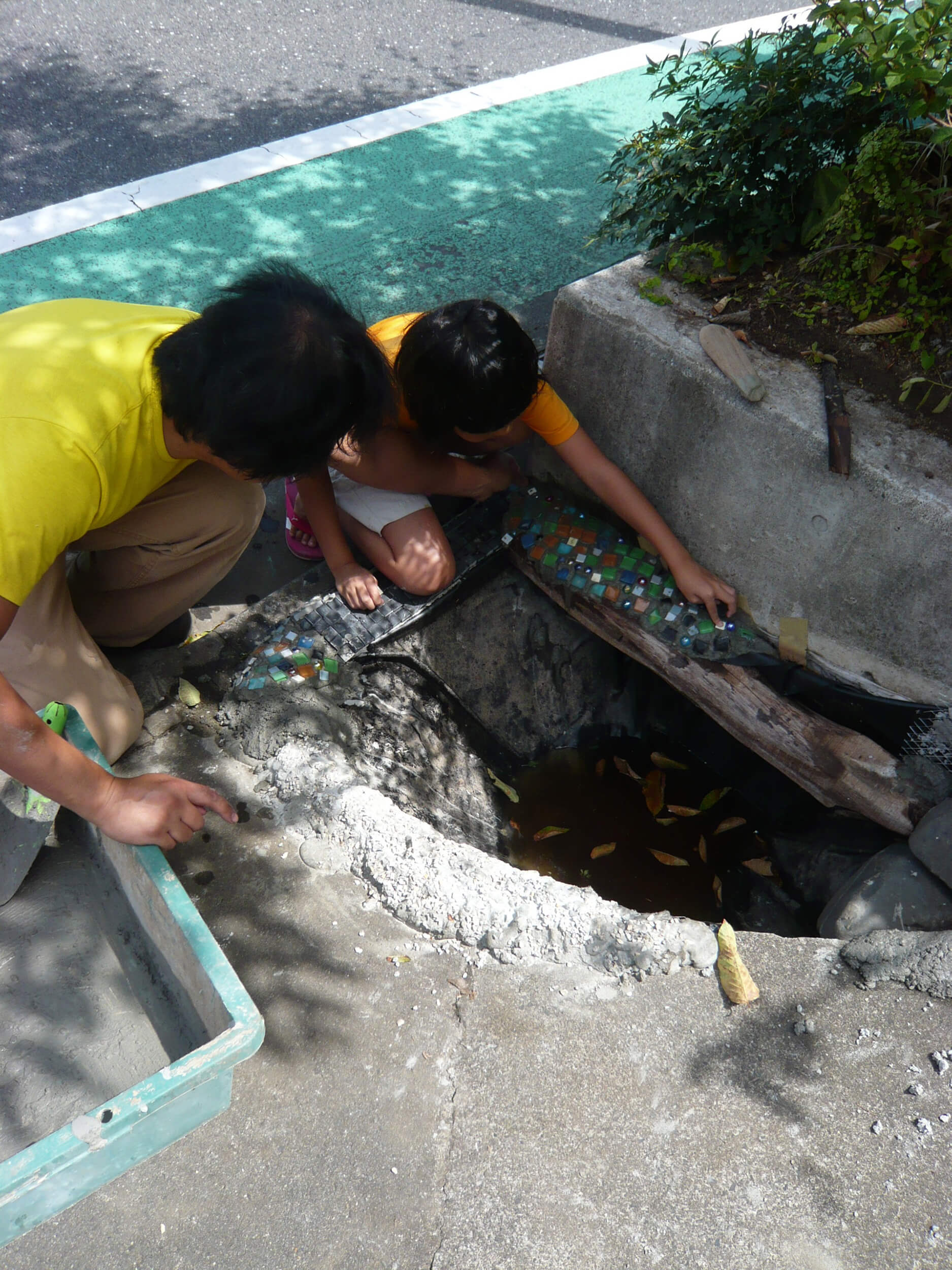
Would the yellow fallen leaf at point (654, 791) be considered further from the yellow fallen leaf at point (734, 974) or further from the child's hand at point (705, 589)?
the yellow fallen leaf at point (734, 974)

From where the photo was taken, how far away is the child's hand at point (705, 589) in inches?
100

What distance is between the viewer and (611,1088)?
5.71 ft

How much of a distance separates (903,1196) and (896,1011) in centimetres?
34

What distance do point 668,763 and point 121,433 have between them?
1.98 metres

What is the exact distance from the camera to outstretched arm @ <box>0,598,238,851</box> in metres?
1.61

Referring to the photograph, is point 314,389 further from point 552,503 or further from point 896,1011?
point 896,1011

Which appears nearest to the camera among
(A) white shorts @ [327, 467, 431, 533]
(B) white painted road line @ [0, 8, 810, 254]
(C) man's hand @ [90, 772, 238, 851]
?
(C) man's hand @ [90, 772, 238, 851]

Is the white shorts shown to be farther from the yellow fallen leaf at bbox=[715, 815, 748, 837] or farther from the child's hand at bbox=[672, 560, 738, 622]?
the yellow fallen leaf at bbox=[715, 815, 748, 837]

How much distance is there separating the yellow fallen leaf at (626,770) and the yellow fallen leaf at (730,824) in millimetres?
300

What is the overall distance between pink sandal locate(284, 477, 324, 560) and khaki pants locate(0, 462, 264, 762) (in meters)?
0.31

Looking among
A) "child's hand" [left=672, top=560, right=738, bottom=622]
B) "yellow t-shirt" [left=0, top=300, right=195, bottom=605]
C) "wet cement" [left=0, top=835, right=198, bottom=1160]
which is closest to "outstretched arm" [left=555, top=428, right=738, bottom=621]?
"child's hand" [left=672, top=560, right=738, bottom=622]

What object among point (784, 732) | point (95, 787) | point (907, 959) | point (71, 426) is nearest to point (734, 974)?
point (907, 959)

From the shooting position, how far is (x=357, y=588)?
2.57 metres

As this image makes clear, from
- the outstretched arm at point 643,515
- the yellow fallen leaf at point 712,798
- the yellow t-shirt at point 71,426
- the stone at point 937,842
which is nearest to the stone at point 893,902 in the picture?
the stone at point 937,842
